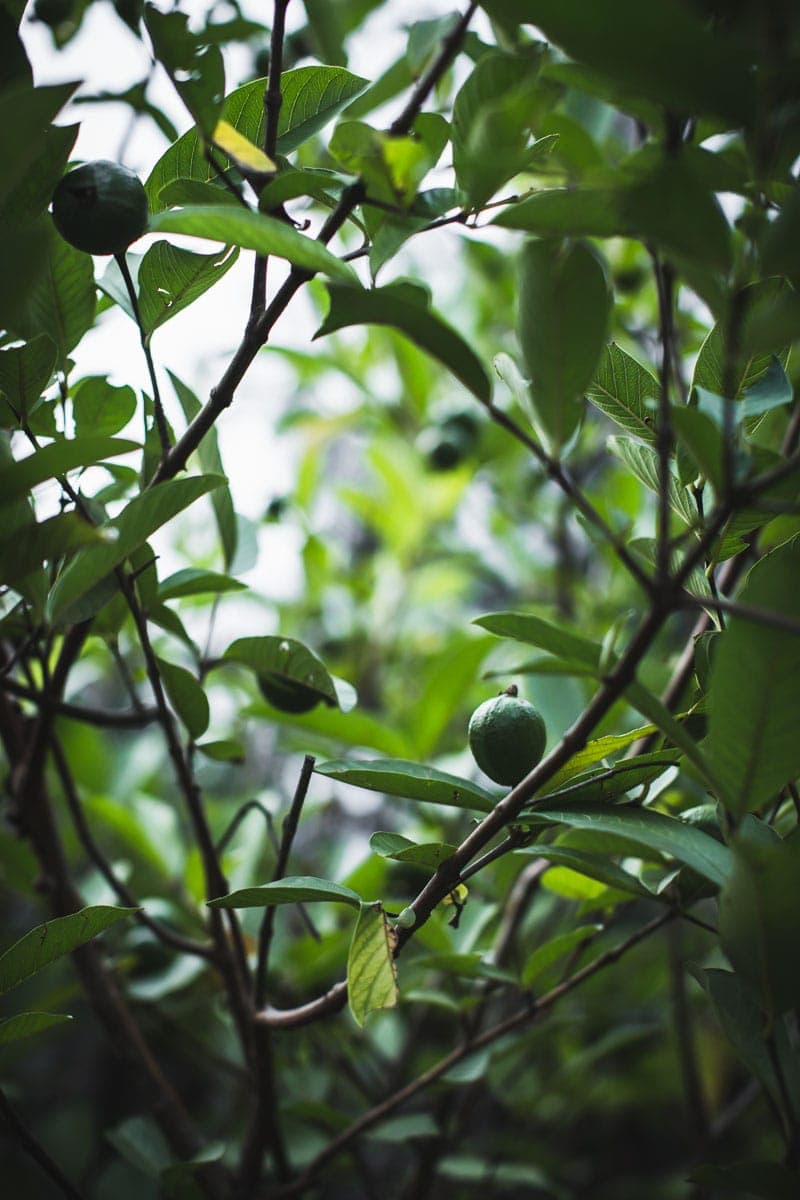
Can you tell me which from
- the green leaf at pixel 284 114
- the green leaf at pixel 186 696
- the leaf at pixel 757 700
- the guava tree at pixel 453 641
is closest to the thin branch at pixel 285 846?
the guava tree at pixel 453 641

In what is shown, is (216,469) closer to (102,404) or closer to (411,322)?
(102,404)

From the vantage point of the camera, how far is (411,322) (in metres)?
0.40

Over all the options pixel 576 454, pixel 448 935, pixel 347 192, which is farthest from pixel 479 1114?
pixel 347 192

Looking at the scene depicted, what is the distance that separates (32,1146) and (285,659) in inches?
13.5

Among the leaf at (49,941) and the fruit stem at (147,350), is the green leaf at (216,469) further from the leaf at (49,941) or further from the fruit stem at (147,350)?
the leaf at (49,941)

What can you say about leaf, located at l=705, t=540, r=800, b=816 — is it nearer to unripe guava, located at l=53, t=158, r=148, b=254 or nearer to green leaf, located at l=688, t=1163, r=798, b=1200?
green leaf, located at l=688, t=1163, r=798, b=1200

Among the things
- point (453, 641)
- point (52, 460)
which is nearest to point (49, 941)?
point (52, 460)

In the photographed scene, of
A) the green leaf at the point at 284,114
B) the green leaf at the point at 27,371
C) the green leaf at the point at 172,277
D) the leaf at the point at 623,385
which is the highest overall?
the green leaf at the point at 284,114

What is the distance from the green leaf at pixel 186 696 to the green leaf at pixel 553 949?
0.30 m

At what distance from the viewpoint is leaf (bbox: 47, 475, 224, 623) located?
1.61 feet

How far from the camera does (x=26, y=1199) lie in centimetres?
96

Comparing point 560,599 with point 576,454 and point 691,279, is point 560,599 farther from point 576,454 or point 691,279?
point 691,279

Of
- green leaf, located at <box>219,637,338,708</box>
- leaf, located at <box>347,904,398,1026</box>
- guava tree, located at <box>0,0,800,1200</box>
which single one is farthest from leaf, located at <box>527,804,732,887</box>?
green leaf, located at <box>219,637,338,708</box>

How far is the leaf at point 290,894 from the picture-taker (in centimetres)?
49
